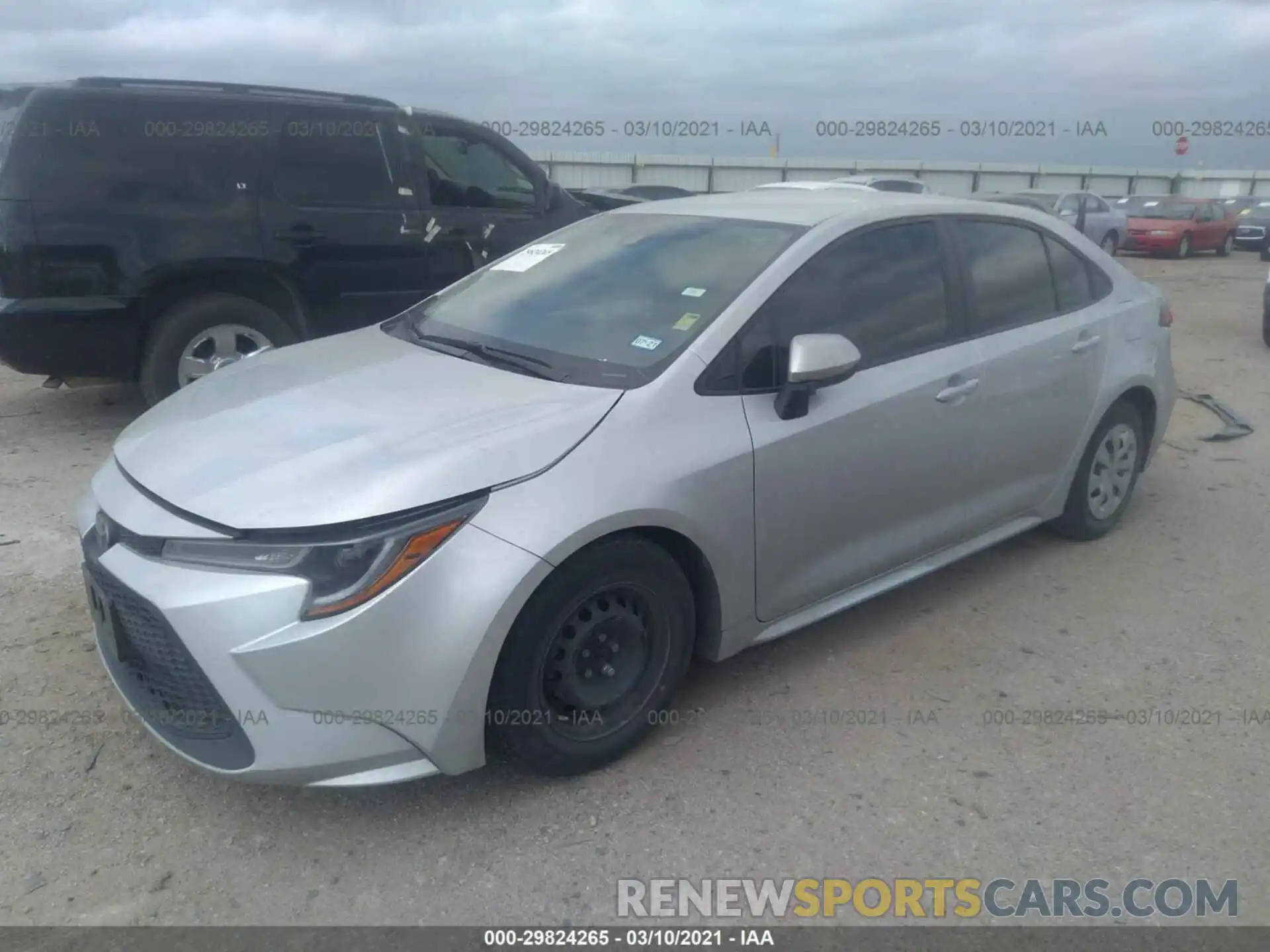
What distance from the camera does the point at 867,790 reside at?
306cm

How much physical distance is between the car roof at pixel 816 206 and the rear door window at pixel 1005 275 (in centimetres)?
9

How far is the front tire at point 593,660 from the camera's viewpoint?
109 inches

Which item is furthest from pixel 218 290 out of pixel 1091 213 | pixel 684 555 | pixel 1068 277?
pixel 1091 213

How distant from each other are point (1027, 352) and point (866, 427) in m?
1.08

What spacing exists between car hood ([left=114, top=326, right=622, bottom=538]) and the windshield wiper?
5 centimetres

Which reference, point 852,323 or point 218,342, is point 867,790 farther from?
point 218,342

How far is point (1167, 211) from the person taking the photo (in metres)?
23.2

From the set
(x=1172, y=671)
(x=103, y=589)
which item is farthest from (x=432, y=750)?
(x=1172, y=671)

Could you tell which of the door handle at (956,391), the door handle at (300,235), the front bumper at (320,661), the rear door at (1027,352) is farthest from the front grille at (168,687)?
the door handle at (300,235)

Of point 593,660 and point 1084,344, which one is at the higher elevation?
point 1084,344

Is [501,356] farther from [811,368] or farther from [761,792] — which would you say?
[761,792]

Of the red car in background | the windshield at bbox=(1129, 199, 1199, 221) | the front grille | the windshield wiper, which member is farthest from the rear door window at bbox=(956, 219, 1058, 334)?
the windshield at bbox=(1129, 199, 1199, 221)

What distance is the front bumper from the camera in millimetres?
2523

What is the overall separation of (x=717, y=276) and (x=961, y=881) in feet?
6.57
